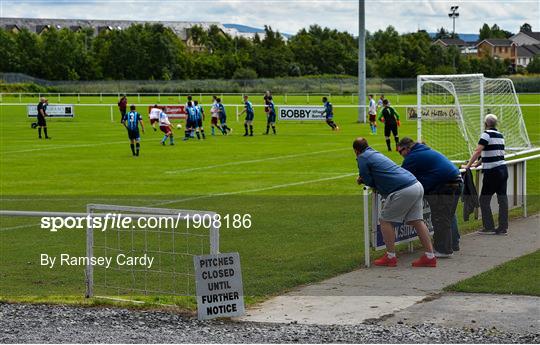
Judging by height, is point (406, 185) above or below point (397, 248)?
above

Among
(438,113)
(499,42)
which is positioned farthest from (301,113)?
(499,42)

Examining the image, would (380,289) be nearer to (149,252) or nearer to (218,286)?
(218,286)

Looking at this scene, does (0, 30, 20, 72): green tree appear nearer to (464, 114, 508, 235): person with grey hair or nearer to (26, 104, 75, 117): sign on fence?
(26, 104, 75, 117): sign on fence

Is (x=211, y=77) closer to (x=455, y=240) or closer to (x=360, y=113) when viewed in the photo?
(x=360, y=113)

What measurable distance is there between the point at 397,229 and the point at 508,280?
221 centimetres

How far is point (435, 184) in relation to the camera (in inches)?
531

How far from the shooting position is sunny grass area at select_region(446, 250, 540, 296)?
11281 millimetres

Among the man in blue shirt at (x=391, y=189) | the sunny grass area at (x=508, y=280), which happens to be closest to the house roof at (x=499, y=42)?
the sunny grass area at (x=508, y=280)

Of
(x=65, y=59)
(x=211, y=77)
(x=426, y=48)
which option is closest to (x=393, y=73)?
(x=426, y=48)

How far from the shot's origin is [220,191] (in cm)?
2339

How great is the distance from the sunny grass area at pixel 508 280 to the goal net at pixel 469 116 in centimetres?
959

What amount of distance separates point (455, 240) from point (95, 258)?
5042mm

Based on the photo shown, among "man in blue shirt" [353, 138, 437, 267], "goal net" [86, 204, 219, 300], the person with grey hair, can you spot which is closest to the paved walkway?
"man in blue shirt" [353, 138, 437, 267]

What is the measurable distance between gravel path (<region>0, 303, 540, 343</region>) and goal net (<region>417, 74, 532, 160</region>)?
1312 cm
